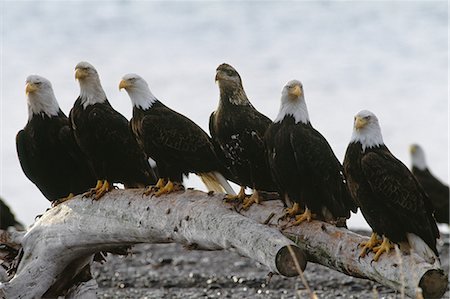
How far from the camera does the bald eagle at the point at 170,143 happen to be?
9.13 meters

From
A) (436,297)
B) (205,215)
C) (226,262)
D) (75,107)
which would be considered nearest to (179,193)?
(205,215)

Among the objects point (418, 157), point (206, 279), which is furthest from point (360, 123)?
point (418, 157)

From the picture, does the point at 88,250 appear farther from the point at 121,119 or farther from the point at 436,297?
the point at 436,297

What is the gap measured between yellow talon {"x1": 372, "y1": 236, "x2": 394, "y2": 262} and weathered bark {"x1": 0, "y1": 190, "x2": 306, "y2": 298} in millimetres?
422

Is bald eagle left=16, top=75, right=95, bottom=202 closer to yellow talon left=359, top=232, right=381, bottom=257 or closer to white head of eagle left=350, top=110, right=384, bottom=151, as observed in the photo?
white head of eagle left=350, top=110, right=384, bottom=151

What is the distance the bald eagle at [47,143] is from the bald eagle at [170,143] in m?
0.72

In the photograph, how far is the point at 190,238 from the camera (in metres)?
8.54

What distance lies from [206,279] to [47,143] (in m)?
3.29

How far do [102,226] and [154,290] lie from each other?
3.14 m

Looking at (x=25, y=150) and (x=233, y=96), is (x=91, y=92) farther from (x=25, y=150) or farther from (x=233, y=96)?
(x=233, y=96)

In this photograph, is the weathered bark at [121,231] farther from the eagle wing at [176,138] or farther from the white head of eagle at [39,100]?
the white head of eagle at [39,100]

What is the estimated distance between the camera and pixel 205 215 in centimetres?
841

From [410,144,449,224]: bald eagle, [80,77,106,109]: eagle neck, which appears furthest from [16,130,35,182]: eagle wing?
[410,144,449,224]: bald eagle

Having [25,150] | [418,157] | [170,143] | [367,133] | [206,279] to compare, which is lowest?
[206,279]
